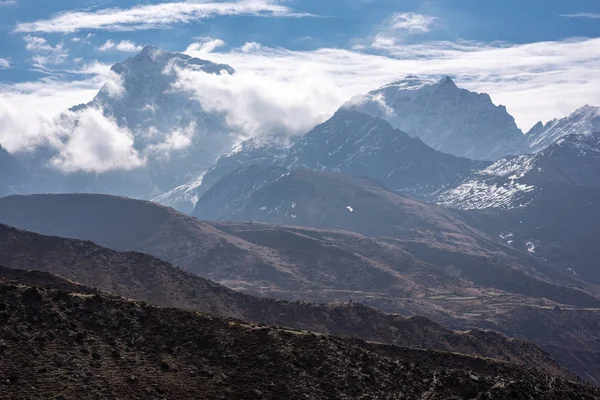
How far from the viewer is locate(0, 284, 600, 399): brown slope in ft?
298

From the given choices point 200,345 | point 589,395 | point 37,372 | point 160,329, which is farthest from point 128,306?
point 589,395

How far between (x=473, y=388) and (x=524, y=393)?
23.1 feet

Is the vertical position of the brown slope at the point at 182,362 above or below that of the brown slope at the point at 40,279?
above

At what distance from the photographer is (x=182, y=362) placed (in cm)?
10112

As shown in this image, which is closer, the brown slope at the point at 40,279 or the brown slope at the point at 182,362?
the brown slope at the point at 182,362

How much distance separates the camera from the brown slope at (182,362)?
9081 centimetres

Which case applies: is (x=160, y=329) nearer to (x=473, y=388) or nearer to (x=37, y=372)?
(x=37, y=372)

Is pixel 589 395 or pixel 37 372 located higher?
pixel 37 372

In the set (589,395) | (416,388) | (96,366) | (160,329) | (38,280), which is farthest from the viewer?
(38,280)

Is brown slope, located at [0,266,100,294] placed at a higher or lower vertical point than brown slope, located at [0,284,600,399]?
lower

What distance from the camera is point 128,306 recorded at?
117188 mm

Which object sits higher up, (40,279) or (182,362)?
(182,362)

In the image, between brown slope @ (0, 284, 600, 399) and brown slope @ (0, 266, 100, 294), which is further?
brown slope @ (0, 266, 100, 294)

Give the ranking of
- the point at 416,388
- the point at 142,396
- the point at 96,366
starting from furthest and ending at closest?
the point at 416,388 → the point at 96,366 → the point at 142,396
